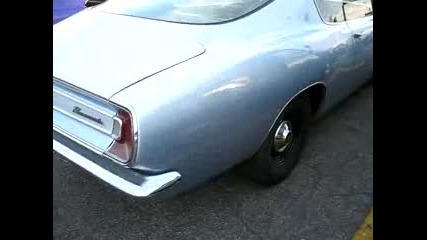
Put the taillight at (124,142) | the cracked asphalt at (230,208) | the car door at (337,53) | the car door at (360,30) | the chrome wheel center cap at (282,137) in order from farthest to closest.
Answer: the car door at (360,30), the car door at (337,53), the chrome wheel center cap at (282,137), the cracked asphalt at (230,208), the taillight at (124,142)

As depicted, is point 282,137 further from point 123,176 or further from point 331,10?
point 123,176

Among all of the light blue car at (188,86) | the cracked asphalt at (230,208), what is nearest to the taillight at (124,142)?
the light blue car at (188,86)

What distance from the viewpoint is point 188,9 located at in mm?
2531

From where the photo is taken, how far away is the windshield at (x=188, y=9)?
2377mm

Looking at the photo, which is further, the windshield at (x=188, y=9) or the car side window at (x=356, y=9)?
the car side window at (x=356, y=9)

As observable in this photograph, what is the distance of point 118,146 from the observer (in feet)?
6.22

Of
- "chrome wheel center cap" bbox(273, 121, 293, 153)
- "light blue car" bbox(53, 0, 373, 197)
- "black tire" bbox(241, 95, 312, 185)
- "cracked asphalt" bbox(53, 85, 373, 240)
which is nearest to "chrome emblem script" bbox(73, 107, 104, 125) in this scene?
"light blue car" bbox(53, 0, 373, 197)

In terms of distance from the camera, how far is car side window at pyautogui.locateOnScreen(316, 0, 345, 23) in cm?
275

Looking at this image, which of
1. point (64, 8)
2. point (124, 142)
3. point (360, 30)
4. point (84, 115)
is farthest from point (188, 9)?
point (64, 8)

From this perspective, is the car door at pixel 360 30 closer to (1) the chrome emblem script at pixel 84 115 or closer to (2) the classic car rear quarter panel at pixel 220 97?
(2) the classic car rear quarter panel at pixel 220 97

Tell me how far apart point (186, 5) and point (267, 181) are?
1.24 metres

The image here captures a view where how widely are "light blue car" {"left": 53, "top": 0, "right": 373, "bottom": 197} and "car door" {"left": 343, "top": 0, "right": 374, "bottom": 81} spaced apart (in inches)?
8.9
